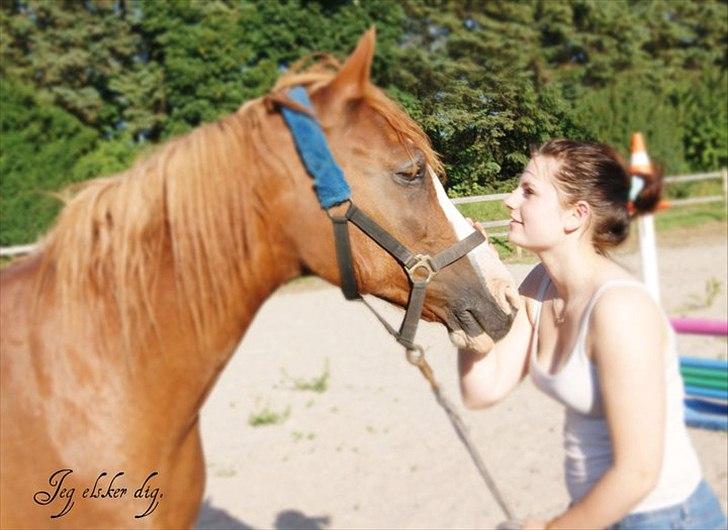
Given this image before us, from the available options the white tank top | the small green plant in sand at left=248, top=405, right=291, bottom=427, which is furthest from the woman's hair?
the small green plant in sand at left=248, top=405, right=291, bottom=427

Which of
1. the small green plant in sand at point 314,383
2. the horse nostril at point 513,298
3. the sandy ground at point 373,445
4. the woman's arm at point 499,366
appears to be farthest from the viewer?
the small green plant in sand at point 314,383

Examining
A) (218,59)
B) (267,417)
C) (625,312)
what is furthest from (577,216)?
(218,59)

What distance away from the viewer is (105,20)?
2409cm

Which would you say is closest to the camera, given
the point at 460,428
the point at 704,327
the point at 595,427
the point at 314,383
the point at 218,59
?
the point at 595,427

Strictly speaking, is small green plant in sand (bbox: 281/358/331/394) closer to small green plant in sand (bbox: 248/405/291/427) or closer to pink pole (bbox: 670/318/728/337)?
small green plant in sand (bbox: 248/405/291/427)

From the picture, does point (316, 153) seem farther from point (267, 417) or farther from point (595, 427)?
point (267, 417)

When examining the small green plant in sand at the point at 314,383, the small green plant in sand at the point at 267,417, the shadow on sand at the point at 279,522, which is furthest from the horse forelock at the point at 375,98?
the small green plant in sand at the point at 314,383

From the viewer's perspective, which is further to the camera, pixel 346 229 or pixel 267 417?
pixel 267 417

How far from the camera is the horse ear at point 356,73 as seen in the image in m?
1.71

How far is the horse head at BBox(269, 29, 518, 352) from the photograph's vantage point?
1.81 m

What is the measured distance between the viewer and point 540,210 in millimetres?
1603

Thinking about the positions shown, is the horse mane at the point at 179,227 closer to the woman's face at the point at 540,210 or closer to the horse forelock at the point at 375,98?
the horse forelock at the point at 375,98

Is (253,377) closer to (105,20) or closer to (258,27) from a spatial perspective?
(258,27)

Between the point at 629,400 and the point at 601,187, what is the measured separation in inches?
19.3
